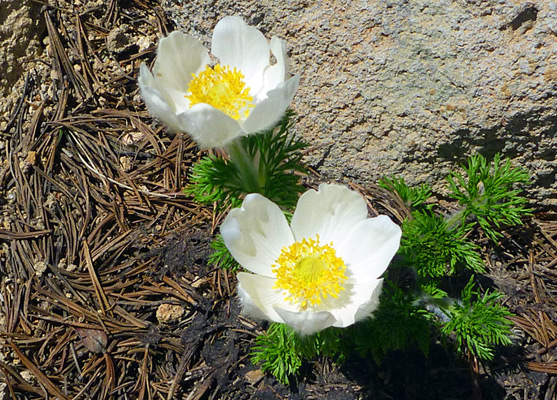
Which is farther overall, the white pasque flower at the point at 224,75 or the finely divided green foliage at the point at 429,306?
the finely divided green foliage at the point at 429,306

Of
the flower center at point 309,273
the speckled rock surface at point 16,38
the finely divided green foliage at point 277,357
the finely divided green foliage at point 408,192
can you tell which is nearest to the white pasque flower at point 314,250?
the flower center at point 309,273

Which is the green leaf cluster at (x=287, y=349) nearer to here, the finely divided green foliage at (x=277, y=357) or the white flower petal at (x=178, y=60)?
the finely divided green foliage at (x=277, y=357)

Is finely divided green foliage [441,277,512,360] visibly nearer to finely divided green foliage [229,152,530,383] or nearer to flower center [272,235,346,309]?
finely divided green foliage [229,152,530,383]

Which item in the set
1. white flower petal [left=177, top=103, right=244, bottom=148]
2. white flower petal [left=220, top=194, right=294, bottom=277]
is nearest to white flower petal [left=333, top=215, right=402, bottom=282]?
white flower petal [left=220, top=194, right=294, bottom=277]

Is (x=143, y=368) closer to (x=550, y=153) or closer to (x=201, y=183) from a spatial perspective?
(x=201, y=183)

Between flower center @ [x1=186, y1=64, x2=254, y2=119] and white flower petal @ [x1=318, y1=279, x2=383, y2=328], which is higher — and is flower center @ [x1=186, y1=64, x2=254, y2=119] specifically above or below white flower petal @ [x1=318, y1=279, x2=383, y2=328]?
above

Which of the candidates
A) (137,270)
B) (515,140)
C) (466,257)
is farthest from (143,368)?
(515,140)
